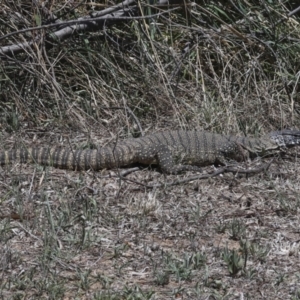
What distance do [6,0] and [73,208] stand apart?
3.10 meters

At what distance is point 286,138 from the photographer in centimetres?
813

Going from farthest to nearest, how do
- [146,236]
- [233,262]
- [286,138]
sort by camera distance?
1. [286,138]
2. [146,236]
3. [233,262]

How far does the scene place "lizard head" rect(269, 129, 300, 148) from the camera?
8.11 metres

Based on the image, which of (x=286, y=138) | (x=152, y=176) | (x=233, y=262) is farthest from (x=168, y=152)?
(x=233, y=262)

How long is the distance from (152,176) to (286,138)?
5.19 feet

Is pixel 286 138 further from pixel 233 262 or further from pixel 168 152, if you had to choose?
pixel 233 262

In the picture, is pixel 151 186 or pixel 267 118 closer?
pixel 151 186

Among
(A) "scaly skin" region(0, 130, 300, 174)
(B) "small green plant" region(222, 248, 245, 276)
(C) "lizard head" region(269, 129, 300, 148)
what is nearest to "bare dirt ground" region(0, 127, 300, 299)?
(B) "small green plant" region(222, 248, 245, 276)

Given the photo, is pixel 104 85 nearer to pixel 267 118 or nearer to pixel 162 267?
pixel 267 118

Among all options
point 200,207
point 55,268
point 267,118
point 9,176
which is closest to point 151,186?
point 200,207

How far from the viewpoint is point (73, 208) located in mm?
6102

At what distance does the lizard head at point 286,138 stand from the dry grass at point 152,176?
15 cm

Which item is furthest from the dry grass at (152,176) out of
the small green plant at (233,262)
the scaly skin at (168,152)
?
the scaly skin at (168,152)

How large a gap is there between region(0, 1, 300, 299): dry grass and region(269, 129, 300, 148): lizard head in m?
0.15
